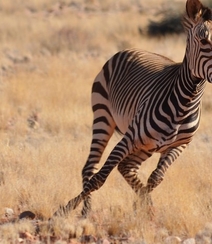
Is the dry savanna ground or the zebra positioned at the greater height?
the zebra

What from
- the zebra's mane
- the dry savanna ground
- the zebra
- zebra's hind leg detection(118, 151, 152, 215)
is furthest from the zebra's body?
the dry savanna ground

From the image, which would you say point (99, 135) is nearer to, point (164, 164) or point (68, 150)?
point (164, 164)

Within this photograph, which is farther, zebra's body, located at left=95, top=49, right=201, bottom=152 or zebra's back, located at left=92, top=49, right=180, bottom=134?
zebra's back, located at left=92, top=49, right=180, bottom=134

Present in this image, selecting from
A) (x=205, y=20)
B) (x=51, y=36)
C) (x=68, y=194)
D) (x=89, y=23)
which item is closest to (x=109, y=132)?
(x=68, y=194)

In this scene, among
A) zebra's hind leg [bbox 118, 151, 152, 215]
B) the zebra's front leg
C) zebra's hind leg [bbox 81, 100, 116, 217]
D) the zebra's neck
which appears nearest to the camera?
the zebra's neck

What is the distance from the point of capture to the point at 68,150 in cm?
999

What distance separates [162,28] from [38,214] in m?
18.9

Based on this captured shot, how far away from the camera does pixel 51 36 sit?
2272cm

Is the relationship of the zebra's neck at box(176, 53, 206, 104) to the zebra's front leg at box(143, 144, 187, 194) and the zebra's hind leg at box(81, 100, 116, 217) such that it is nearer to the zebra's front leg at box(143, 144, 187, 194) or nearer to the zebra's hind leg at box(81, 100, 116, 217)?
the zebra's front leg at box(143, 144, 187, 194)

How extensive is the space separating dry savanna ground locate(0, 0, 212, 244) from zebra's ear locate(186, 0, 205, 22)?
176 centimetres

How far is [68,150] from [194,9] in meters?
3.87

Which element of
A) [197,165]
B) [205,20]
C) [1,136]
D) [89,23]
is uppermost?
[205,20]

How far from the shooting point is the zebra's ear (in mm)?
6570

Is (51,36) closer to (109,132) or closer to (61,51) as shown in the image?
(61,51)
